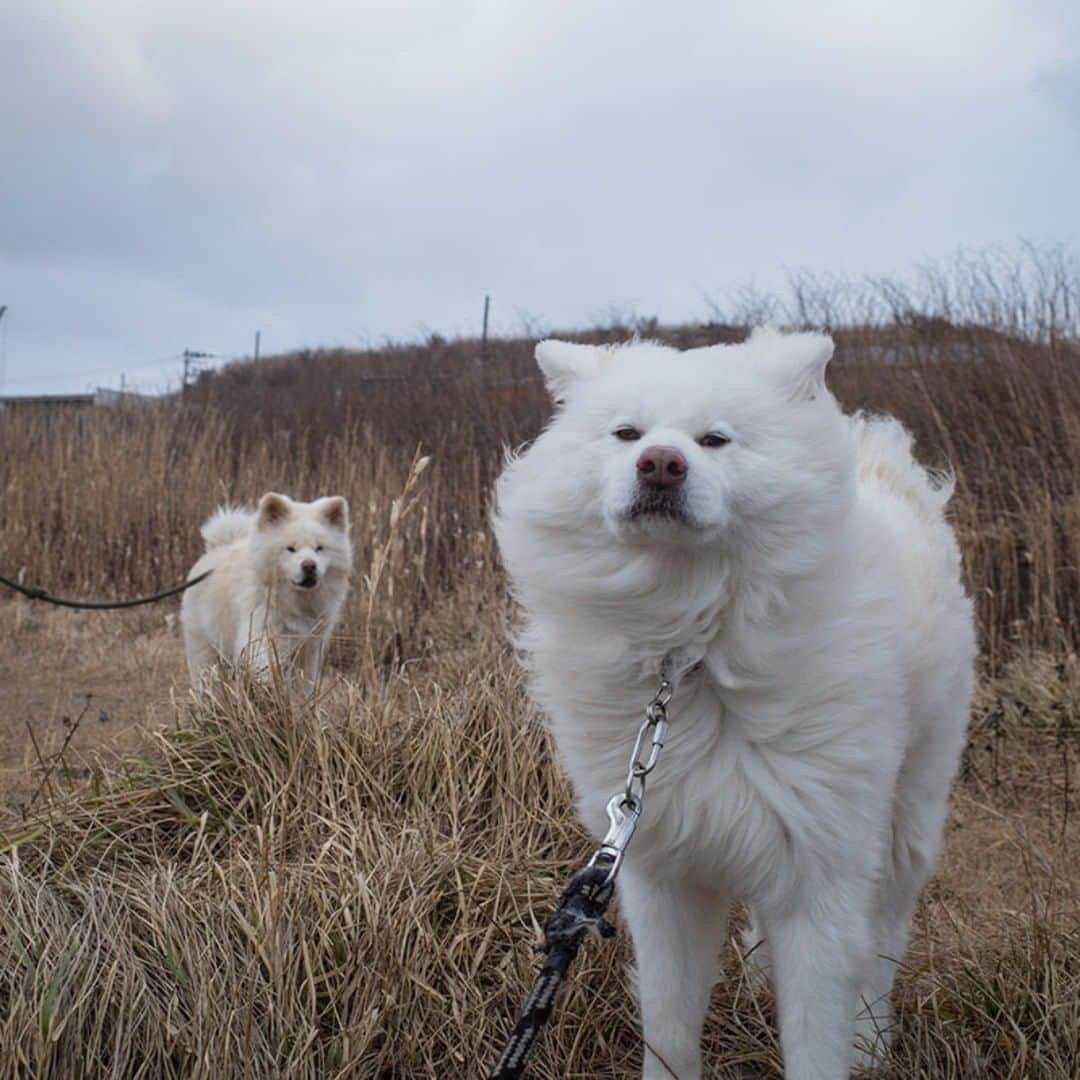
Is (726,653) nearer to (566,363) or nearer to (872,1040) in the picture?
(566,363)

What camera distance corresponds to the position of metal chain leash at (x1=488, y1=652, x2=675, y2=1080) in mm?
1761

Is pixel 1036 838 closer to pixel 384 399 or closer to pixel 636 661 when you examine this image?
pixel 636 661

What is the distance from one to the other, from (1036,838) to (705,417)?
2.80 meters

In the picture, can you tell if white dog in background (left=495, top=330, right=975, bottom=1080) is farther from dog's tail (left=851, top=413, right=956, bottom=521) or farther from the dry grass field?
dog's tail (left=851, top=413, right=956, bottom=521)

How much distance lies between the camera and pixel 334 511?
7.10 m

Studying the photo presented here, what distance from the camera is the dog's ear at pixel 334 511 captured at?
706cm

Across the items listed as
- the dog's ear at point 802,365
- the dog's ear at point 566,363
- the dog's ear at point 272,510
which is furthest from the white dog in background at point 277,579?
the dog's ear at point 802,365

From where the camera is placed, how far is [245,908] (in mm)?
2812

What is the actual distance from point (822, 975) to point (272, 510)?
5.20 metres

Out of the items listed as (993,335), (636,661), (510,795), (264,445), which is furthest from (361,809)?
(264,445)

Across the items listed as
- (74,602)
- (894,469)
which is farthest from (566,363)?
(74,602)

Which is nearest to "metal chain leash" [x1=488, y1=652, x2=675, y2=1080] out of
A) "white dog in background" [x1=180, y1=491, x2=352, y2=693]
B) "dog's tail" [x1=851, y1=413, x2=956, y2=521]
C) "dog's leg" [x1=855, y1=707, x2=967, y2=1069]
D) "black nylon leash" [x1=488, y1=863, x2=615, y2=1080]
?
"black nylon leash" [x1=488, y1=863, x2=615, y2=1080]

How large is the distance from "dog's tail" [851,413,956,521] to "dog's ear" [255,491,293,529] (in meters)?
4.20

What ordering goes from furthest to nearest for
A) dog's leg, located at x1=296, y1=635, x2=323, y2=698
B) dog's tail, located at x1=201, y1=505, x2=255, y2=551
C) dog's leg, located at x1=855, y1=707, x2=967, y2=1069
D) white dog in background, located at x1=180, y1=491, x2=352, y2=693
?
dog's tail, located at x1=201, y1=505, x2=255, y2=551, white dog in background, located at x1=180, y1=491, x2=352, y2=693, dog's leg, located at x1=296, y1=635, x2=323, y2=698, dog's leg, located at x1=855, y1=707, x2=967, y2=1069
